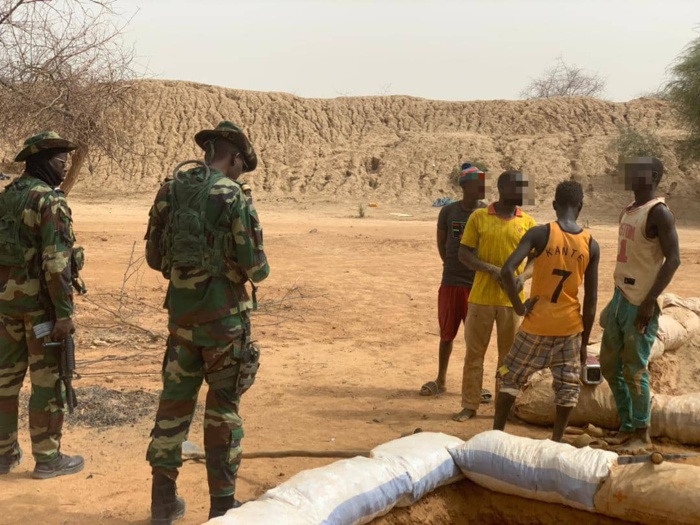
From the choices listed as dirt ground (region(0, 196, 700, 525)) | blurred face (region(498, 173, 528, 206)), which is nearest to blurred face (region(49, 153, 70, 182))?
dirt ground (region(0, 196, 700, 525))

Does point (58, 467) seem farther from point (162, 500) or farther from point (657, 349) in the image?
point (657, 349)

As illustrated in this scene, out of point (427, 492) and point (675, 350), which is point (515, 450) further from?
point (675, 350)

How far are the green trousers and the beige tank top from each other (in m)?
0.09

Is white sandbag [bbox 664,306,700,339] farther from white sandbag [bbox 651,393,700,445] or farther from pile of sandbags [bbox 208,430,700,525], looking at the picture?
pile of sandbags [bbox 208,430,700,525]

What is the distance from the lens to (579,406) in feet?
15.0

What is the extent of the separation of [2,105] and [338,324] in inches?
167

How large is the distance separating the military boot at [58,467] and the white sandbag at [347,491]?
169 centimetres

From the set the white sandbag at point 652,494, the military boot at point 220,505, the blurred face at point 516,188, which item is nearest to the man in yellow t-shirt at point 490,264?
the blurred face at point 516,188

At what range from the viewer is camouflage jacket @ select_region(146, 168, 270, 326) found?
9.71 ft

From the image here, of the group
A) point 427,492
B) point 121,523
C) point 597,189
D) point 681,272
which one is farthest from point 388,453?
point 597,189

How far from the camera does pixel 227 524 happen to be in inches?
89.3

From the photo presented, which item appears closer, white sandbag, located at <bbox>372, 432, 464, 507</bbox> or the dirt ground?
white sandbag, located at <bbox>372, 432, 464, 507</bbox>

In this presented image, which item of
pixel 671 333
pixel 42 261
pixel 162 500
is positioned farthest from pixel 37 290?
pixel 671 333

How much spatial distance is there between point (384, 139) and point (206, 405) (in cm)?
3255
